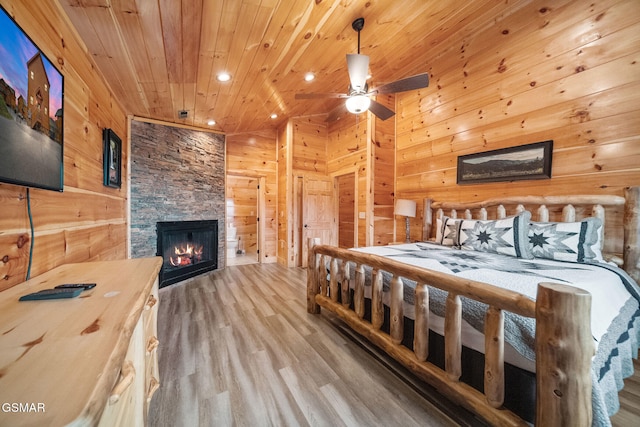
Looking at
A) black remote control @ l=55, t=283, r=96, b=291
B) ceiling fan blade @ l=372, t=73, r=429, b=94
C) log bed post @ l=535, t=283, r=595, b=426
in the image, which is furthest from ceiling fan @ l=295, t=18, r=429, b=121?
black remote control @ l=55, t=283, r=96, b=291

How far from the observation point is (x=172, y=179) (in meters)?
3.94

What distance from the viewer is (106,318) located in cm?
76

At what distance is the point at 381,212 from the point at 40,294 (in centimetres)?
392

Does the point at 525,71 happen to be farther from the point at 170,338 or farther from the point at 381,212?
the point at 170,338

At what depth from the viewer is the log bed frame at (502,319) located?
87cm

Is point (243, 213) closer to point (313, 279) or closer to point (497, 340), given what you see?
point (313, 279)

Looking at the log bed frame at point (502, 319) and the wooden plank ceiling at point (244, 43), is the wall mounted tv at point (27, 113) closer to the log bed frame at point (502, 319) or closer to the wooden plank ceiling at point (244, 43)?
the wooden plank ceiling at point (244, 43)

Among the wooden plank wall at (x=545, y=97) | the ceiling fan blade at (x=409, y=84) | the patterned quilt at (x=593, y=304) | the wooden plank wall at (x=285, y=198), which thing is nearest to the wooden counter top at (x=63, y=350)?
the patterned quilt at (x=593, y=304)

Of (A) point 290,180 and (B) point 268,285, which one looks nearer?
(B) point 268,285

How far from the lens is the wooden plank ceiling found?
180cm

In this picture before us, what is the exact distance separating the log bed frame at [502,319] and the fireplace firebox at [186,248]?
2.59 meters

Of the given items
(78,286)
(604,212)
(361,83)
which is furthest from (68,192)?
(604,212)

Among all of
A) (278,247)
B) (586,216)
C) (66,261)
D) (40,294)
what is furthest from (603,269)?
(278,247)

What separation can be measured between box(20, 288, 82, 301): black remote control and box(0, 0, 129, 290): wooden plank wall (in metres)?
0.26
